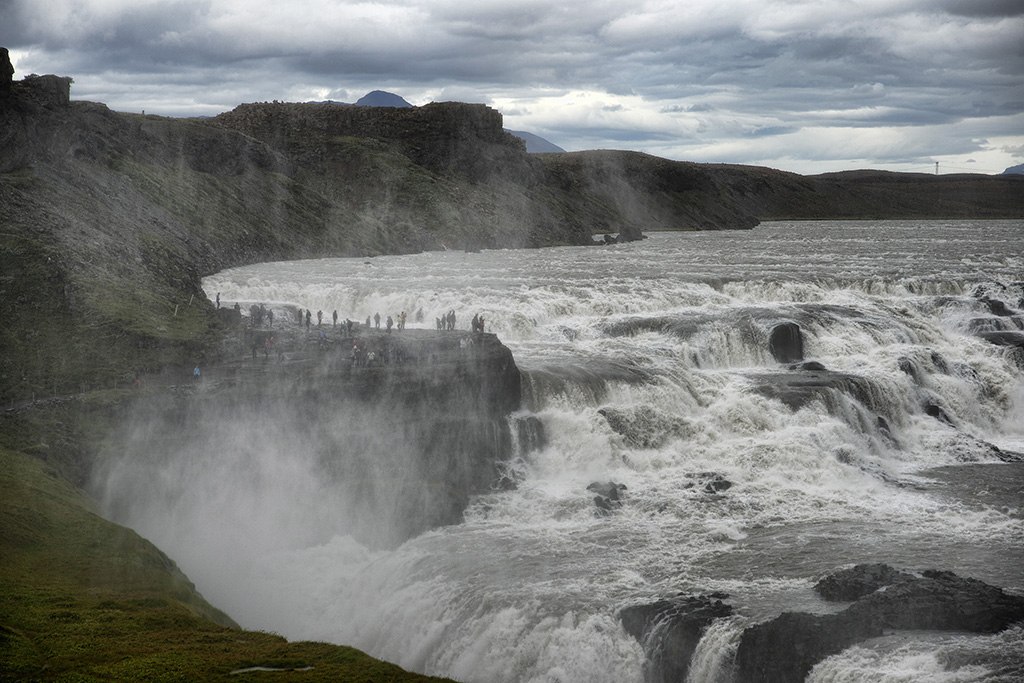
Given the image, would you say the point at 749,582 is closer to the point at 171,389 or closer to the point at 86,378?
the point at 171,389

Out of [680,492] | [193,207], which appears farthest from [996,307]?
[193,207]

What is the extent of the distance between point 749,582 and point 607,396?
16035mm

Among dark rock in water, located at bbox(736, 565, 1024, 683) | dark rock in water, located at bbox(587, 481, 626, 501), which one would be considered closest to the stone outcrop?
dark rock in water, located at bbox(587, 481, 626, 501)

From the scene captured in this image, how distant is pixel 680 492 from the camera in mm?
32781

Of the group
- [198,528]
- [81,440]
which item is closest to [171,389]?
[81,440]

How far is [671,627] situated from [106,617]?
13558mm

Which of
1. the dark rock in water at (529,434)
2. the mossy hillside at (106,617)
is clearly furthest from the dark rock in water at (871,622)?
the dark rock in water at (529,434)

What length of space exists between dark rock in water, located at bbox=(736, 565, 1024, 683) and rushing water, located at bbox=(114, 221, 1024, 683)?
488 millimetres

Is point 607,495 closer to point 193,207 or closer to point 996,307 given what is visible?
point 996,307

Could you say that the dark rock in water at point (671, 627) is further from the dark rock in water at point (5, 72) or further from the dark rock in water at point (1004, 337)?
the dark rock in water at point (5, 72)

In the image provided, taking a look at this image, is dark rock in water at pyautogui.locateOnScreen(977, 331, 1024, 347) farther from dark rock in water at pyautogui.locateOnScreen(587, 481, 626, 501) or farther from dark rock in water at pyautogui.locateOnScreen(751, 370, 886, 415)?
dark rock in water at pyautogui.locateOnScreen(587, 481, 626, 501)

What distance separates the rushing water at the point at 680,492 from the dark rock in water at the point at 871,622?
1.60 feet

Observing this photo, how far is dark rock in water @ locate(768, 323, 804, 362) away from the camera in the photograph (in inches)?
1868

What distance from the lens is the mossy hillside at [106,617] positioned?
57.4ft
